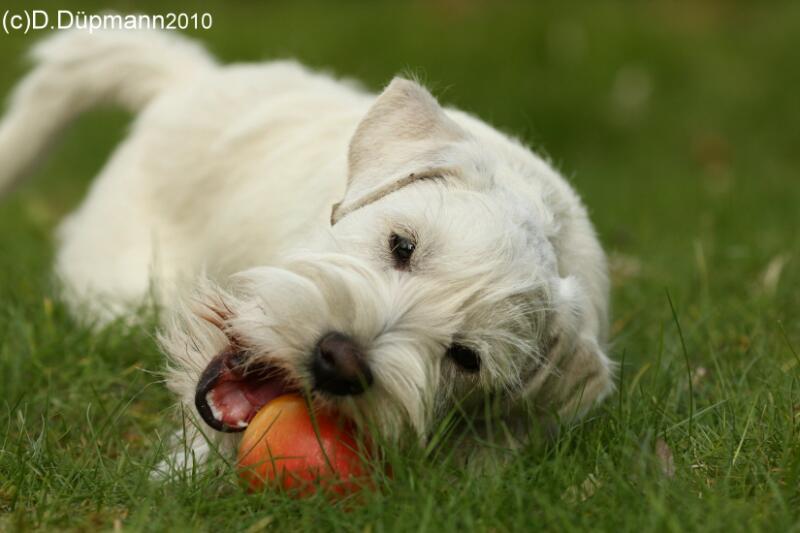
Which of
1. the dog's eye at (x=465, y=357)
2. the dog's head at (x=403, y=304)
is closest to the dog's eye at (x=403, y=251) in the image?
the dog's head at (x=403, y=304)

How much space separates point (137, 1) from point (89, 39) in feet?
23.8

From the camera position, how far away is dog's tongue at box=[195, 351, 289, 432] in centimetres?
295

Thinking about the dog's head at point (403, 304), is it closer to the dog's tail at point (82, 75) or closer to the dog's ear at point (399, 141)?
the dog's ear at point (399, 141)

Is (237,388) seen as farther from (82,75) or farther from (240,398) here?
(82,75)

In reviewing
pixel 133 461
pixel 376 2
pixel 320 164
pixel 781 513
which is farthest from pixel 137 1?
pixel 781 513

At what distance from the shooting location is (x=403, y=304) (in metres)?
2.88

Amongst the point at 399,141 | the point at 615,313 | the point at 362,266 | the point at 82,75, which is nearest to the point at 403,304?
the point at 362,266

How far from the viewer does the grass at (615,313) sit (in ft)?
8.92

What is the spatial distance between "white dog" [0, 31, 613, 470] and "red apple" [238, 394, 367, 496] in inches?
2.7

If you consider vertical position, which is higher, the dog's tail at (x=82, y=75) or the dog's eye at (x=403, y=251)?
the dog's eye at (x=403, y=251)

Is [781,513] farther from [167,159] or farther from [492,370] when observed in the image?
[167,159]

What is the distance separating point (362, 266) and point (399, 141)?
2.13 feet

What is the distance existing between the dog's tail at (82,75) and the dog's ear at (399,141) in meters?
2.10

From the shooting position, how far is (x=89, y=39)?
542 centimetres
